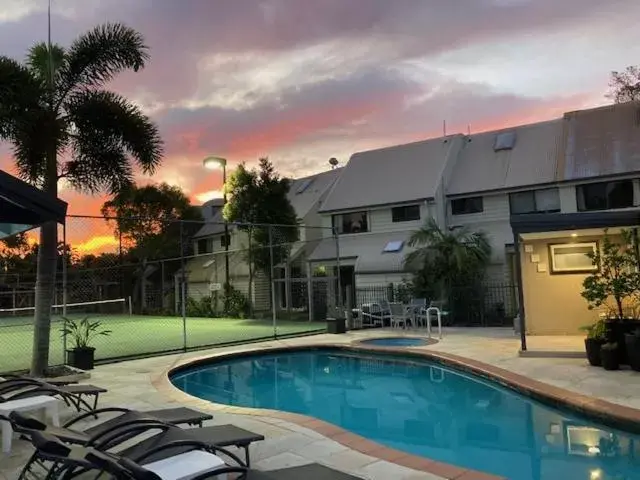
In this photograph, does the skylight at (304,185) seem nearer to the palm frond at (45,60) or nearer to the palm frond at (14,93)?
the palm frond at (45,60)

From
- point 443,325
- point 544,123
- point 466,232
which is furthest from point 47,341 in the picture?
point 544,123

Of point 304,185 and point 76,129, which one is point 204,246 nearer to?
point 304,185

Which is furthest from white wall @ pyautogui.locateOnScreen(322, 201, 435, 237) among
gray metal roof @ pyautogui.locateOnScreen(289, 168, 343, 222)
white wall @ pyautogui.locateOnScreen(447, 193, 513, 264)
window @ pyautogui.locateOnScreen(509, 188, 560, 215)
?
gray metal roof @ pyautogui.locateOnScreen(289, 168, 343, 222)

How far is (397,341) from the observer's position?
1364 centimetres

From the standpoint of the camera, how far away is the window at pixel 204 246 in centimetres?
3212

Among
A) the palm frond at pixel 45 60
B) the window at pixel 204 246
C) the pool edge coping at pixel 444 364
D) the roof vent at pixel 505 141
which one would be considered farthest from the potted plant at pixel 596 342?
the window at pixel 204 246

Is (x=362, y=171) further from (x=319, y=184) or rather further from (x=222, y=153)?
(x=222, y=153)

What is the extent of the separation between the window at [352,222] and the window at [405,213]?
1.39 m

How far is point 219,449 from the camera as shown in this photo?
12.1ft

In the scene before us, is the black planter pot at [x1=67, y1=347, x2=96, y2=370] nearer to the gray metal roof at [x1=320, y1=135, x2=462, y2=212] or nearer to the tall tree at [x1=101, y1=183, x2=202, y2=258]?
the gray metal roof at [x1=320, y1=135, x2=462, y2=212]

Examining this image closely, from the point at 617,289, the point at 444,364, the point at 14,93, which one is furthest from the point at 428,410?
the point at 14,93

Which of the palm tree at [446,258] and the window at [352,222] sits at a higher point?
the window at [352,222]

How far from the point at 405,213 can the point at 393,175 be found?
2.53 meters

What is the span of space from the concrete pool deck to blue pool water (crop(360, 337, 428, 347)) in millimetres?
584
